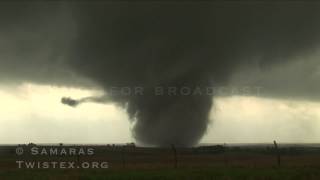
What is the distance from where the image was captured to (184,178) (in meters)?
23.0

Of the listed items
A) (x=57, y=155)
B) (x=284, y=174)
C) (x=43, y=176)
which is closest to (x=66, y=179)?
(x=43, y=176)

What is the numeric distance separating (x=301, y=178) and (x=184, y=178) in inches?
221

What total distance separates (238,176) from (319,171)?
4.76 metres

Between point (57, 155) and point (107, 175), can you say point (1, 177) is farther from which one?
point (57, 155)

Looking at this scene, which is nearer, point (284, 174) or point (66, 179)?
point (66, 179)

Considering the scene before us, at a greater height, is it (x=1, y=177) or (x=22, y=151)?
(x=22, y=151)

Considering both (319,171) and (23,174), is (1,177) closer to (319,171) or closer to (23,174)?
(23,174)

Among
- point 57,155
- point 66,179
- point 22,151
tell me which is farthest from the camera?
point 22,151

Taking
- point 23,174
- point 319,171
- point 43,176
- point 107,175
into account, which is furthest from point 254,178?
point 23,174

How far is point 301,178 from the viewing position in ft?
76.1

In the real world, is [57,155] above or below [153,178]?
above

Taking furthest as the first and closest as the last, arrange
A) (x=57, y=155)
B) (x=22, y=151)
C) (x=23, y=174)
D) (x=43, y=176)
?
(x=22, y=151)
(x=57, y=155)
(x=23, y=174)
(x=43, y=176)

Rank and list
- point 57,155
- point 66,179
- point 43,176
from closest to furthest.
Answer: point 66,179
point 43,176
point 57,155

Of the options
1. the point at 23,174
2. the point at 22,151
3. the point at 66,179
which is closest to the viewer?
the point at 66,179
